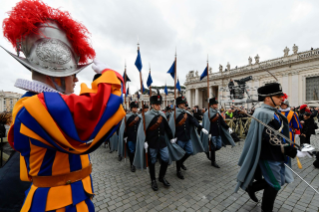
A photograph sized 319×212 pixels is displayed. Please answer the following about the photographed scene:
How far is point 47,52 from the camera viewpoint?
1361mm

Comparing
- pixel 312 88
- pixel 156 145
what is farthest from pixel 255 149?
pixel 312 88

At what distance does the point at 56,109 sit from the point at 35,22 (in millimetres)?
986

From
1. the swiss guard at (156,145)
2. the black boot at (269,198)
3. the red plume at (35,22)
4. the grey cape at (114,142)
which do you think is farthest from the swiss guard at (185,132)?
the red plume at (35,22)

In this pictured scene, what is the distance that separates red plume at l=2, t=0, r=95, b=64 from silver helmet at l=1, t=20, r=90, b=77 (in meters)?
0.05

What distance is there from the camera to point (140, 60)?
4457mm

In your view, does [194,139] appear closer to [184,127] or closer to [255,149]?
[184,127]

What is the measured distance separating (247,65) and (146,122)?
115 ft

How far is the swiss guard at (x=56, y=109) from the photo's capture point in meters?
0.91

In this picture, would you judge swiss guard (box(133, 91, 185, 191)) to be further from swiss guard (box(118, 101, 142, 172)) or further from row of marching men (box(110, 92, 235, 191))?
swiss guard (box(118, 101, 142, 172))

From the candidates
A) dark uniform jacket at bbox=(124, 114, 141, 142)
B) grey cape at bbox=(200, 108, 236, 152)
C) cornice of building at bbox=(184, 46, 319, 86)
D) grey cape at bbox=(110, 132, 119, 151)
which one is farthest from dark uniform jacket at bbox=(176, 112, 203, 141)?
cornice of building at bbox=(184, 46, 319, 86)

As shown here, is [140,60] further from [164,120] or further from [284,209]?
[284,209]

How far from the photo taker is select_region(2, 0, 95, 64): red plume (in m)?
1.30

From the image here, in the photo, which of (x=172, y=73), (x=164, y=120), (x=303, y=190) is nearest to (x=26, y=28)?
(x=164, y=120)

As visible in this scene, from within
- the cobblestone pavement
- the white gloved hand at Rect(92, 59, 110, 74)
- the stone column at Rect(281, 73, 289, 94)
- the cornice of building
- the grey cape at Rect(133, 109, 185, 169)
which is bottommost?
the cobblestone pavement
